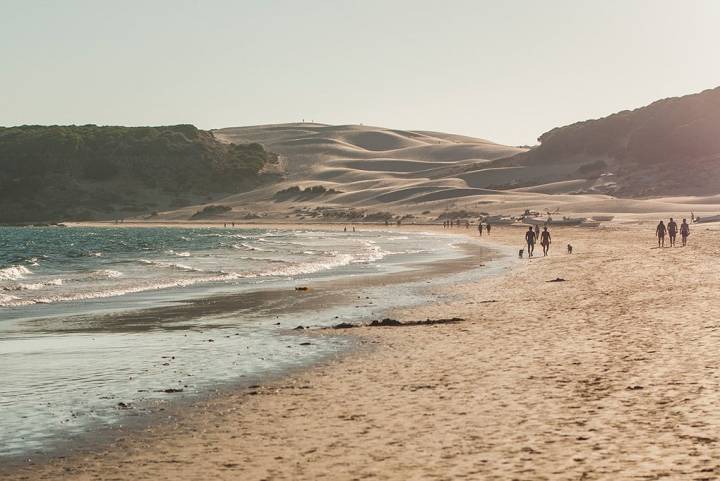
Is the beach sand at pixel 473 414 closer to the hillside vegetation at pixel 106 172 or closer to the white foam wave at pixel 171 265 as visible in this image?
the white foam wave at pixel 171 265

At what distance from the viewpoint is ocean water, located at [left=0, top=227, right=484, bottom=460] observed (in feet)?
37.7

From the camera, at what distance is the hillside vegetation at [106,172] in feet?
559

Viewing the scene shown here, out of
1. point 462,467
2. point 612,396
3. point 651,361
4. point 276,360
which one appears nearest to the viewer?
point 462,467

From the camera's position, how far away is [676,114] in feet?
452

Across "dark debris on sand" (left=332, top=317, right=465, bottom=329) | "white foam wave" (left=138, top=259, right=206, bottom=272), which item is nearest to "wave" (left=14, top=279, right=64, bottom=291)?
"white foam wave" (left=138, top=259, right=206, bottom=272)

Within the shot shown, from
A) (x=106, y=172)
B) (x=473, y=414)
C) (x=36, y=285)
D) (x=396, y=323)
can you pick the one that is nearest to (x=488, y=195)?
(x=36, y=285)

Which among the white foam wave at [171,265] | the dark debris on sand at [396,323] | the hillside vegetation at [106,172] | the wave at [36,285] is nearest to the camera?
the dark debris on sand at [396,323]

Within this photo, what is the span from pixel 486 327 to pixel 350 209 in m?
119

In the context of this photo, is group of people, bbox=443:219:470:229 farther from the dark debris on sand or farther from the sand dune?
the dark debris on sand

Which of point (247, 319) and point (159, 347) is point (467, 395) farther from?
point (247, 319)

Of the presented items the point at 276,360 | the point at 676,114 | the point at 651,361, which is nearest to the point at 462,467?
the point at 651,361

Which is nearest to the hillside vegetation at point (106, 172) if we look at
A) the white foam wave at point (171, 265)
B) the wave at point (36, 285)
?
the white foam wave at point (171, 265)

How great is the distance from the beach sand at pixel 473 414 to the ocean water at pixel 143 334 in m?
1.04

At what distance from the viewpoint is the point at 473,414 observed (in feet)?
33.1
